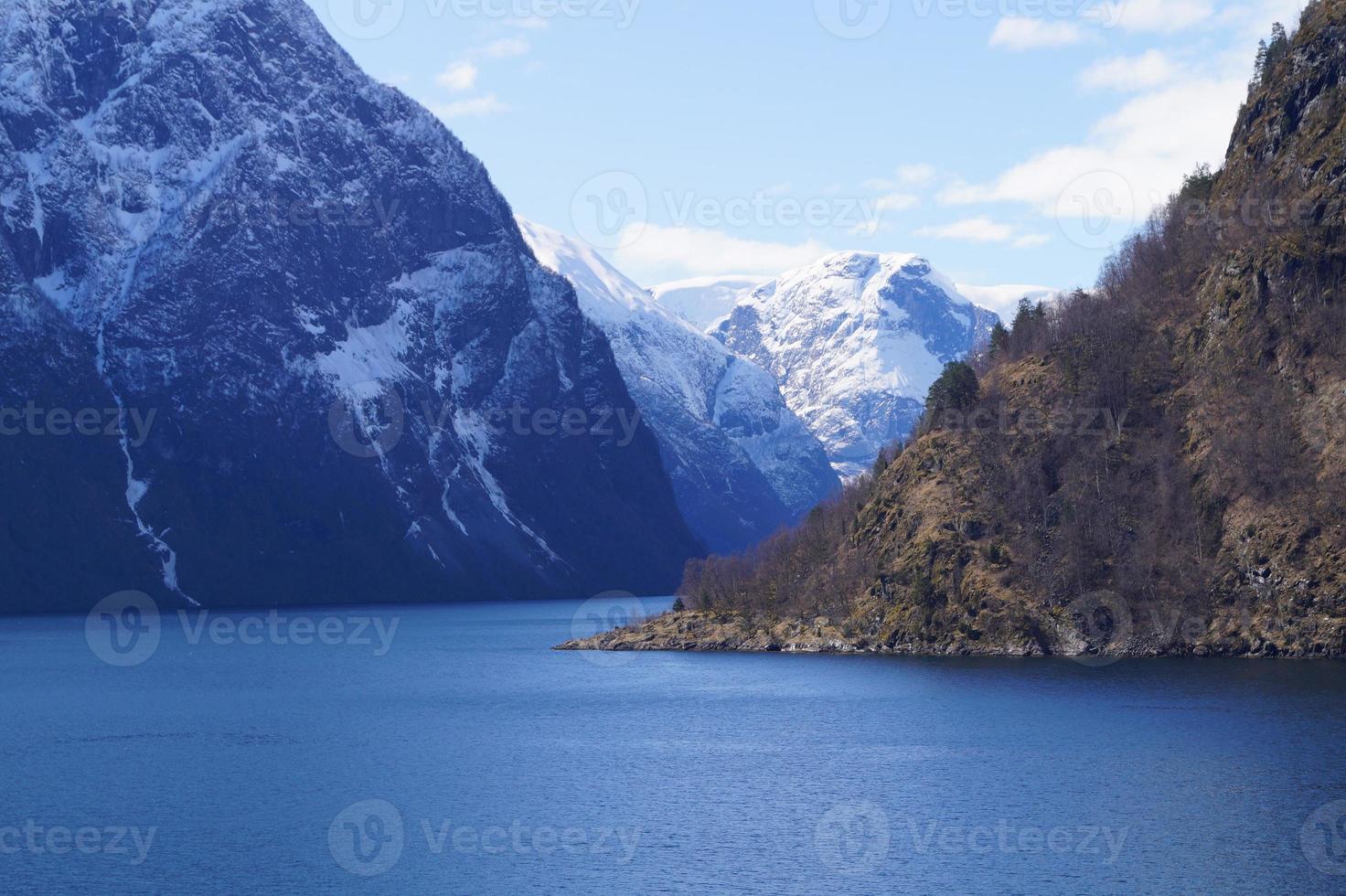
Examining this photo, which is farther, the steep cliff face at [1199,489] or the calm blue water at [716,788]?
the steep cliff face at [1199,489]

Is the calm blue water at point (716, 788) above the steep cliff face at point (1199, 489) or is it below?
below

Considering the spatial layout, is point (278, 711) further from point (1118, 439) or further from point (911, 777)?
point (1118, 439)

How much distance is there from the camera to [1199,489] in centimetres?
18025

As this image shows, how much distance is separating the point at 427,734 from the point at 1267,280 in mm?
A: 117212

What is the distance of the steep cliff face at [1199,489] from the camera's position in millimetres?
167125

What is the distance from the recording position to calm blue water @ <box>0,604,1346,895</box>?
81438 mm

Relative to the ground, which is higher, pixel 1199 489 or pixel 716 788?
pixel 1199 489

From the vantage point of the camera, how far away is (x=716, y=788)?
10606 cm

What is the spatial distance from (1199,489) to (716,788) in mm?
97192

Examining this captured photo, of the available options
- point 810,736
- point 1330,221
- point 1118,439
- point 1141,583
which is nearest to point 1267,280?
point 1330,221

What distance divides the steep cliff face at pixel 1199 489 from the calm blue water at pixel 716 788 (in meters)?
10.1

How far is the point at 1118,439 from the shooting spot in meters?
193

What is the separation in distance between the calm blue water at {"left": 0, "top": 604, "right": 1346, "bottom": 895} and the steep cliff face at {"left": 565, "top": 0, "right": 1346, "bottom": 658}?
33.3 feet

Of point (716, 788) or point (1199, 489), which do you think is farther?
point (1199, 489)
